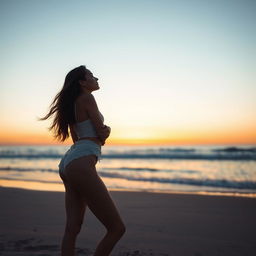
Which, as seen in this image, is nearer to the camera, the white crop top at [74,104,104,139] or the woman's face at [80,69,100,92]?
the white crop top at [74,104,104,139]

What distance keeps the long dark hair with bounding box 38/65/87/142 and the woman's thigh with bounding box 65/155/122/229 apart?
448 millimetres

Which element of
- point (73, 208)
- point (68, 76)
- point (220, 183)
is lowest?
point (220, 183)

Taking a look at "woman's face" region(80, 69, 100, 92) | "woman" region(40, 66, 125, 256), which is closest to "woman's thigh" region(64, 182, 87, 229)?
"woman" region(40, 66, 125, 256)

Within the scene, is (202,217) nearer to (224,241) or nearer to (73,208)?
(224,241)

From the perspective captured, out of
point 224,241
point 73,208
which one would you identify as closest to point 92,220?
point 224,241

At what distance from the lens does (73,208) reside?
287 centimetres

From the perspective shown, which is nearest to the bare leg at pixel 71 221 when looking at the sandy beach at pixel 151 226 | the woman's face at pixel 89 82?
the woman's face at pixel 89 82

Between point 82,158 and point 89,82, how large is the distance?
0.76 metres

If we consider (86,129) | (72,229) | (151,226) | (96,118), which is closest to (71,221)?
(72,229)

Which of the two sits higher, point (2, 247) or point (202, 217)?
point (2, 247)

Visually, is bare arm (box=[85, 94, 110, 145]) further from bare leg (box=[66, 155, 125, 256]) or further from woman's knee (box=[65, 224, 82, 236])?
woman's knee (box=[65, 224, 82, 236])

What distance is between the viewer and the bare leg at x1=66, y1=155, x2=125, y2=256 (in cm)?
264

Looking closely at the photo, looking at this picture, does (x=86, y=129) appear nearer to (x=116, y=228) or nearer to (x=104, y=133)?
(x=104, y=133)

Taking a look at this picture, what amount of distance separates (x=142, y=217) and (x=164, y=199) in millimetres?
2188
